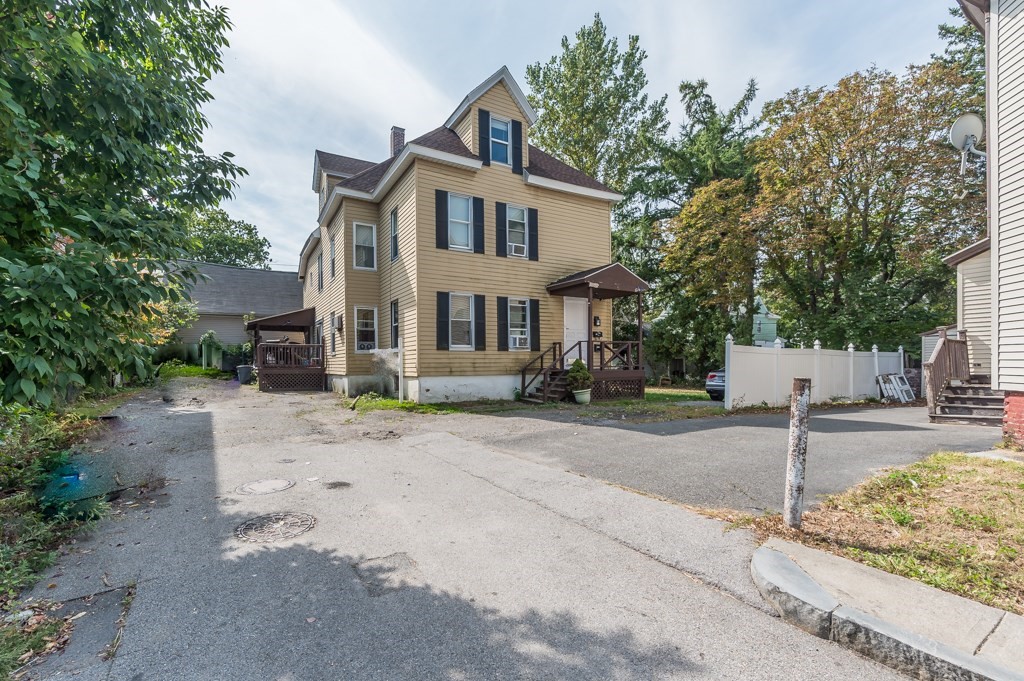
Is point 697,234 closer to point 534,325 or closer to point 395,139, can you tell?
point 534,325

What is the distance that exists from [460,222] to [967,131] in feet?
37.4

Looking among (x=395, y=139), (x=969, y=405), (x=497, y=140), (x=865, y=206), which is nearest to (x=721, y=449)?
(x=969, y=405)

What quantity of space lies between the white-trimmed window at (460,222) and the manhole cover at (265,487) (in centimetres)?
933

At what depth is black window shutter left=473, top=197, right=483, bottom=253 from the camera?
45.7 ft

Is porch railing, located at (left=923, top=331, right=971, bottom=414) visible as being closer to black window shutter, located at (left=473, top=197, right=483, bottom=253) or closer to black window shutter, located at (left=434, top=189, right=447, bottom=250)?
black window shutter, located at (left=473, top=197, right=483, bottom=253)

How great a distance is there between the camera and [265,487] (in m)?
5.25

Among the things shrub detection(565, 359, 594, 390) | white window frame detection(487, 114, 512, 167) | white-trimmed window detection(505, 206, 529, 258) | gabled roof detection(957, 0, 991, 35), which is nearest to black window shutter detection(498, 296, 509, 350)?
white-trimmed window detection(505, 206, 529, 258)

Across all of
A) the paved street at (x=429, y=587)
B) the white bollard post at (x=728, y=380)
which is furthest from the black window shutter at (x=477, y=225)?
the paved street at (x=429, y=587)

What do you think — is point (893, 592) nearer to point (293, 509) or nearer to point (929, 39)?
point (293, 509)

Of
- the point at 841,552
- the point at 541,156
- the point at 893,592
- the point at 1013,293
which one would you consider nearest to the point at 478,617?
the point at 893,592

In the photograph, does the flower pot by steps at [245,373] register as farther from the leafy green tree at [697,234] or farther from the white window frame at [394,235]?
the leafy green tree at [697,234]

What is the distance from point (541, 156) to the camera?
657 inches

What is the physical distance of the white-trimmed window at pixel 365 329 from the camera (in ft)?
53.0

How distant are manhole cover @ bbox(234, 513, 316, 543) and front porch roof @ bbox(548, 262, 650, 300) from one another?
10491 mm
